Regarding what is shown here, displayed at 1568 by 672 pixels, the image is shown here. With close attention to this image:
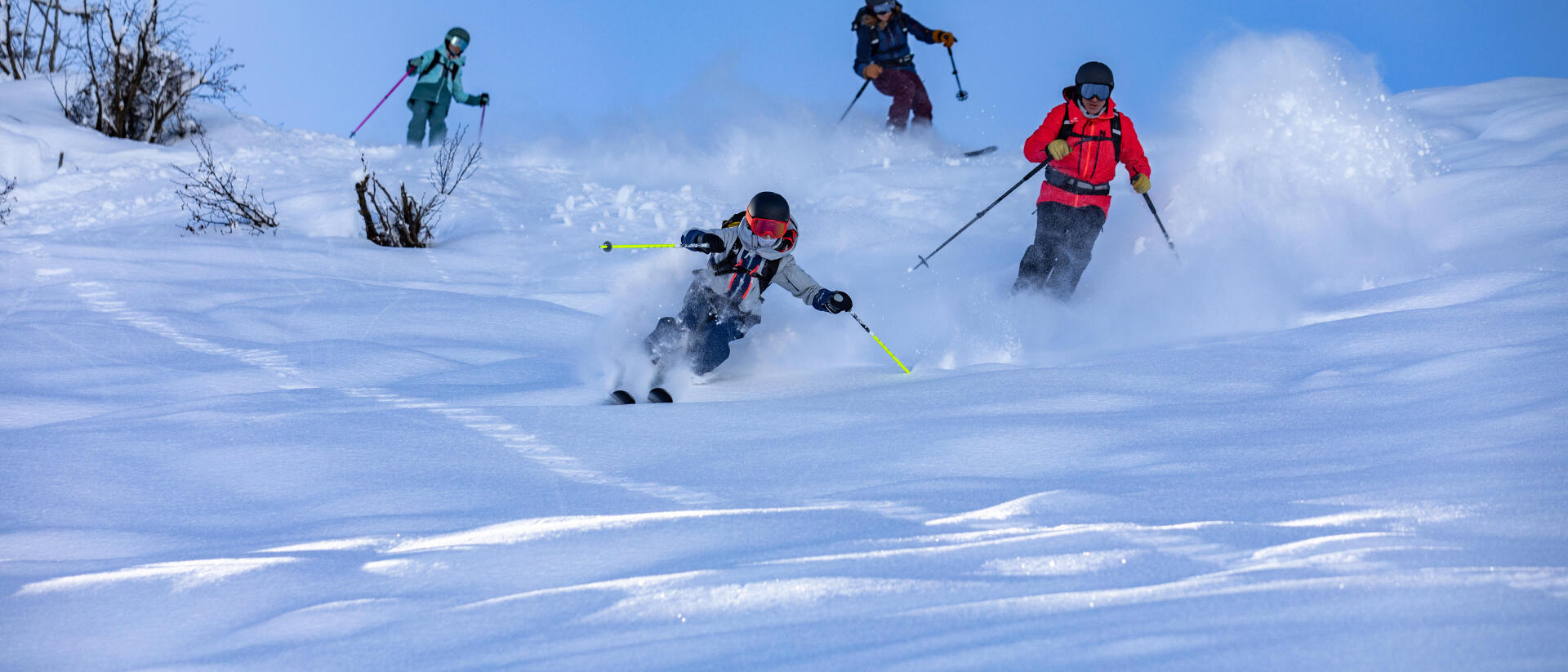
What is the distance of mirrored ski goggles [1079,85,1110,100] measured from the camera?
5.96 metres

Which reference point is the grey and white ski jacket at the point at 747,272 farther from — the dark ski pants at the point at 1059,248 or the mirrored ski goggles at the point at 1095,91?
the mirrored ski goggles at the point at 1095,91

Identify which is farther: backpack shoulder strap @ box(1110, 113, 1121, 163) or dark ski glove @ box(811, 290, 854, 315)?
backpack shoulder strap @ box(1110, 113, 1121, 163)

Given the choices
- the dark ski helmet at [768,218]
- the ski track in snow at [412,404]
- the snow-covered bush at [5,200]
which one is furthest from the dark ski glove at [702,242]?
the snow-covered bush at [5,200]

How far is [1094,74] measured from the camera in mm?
5949

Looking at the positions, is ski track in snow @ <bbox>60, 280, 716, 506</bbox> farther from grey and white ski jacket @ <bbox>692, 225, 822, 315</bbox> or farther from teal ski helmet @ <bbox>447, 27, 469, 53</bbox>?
teal ski helmet @ <bbox>447, 27, 469, 53</bbox>

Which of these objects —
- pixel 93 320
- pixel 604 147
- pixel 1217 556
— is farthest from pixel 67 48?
pixel 1217 556

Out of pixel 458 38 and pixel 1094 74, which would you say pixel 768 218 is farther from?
pixel 458 38

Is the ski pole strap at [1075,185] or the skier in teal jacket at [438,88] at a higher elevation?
the skier in teal jacket at [438,88]

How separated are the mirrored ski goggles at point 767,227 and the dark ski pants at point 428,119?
8.40 m

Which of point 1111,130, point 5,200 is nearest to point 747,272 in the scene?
point 1111,130

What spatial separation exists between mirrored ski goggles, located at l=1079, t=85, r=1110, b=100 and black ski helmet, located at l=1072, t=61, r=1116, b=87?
0.06ft

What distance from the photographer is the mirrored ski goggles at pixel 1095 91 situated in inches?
235

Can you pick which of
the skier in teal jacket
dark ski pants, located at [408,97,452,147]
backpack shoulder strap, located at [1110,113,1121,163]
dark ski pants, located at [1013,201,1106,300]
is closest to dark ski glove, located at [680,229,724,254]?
dark ski pants, located at [1013,201,1106,300]

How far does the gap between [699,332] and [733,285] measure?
291 millimetres
